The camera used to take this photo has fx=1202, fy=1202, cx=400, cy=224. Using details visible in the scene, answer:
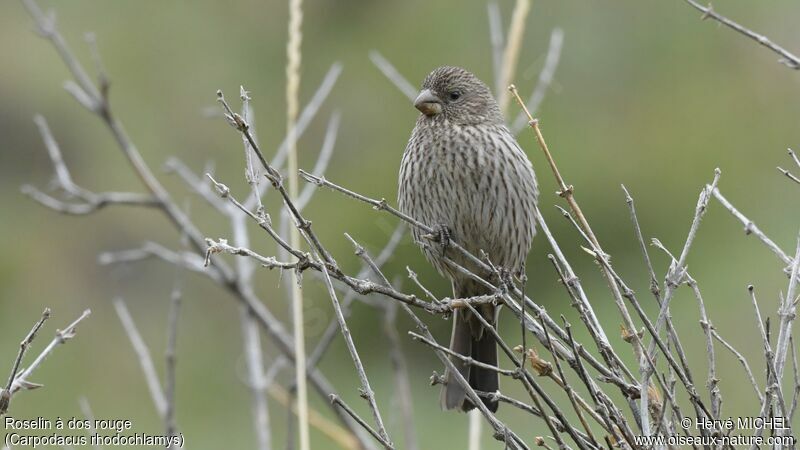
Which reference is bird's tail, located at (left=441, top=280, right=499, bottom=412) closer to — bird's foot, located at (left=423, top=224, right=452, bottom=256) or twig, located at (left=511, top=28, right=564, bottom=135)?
bird's foot, located at (left=423, top=224, right=452, bottom=256)

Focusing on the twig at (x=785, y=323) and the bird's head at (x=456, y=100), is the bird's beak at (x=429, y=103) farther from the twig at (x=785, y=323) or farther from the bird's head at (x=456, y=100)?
the twig at (x=785, y=323)

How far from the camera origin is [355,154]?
9.31m

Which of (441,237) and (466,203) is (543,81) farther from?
(441,237)

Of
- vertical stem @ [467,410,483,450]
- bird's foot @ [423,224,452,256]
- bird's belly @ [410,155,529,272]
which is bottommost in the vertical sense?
vertical stem @ [467,410,483,450]

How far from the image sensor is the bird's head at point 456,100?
15.0 feet

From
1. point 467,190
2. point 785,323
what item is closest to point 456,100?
point 467,190

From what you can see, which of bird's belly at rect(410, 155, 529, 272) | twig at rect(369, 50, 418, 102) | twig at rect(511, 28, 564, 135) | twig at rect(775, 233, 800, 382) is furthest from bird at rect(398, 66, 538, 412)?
twig at rect(775, 233, 800, 382)

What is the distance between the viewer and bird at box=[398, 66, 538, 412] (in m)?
4.38

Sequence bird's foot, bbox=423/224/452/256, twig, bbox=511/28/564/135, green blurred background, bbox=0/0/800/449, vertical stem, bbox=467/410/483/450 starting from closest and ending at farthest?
vertical stem, bbox=467/410/483/450
bird's foot, bbox=423/224/452/256
twig, bbox=511/28/564/135
green blurred background, bbox=0/0/800/449

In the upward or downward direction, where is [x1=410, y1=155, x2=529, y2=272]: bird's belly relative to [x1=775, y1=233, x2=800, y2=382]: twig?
upward

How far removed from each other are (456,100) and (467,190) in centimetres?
44

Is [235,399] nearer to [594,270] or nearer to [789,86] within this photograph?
[594,270]

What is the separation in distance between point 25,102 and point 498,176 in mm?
6006

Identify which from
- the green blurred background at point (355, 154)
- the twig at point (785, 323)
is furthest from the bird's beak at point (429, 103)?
the green blurred background at point (355, 154)
